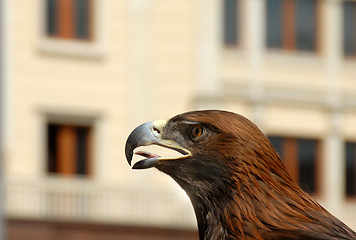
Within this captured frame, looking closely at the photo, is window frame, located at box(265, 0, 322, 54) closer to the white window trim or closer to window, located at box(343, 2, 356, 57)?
window, located at box(343, 2, 356, 57)

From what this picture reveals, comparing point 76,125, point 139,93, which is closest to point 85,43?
point 139,93

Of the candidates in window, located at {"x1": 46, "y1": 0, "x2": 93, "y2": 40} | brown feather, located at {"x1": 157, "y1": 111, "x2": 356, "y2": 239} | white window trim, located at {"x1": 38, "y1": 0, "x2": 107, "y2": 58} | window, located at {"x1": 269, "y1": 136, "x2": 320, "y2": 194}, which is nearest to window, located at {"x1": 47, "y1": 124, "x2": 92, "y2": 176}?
white window trim, located at {"x1": 38, "y1": 0, "x2": 107, "y2": 58}

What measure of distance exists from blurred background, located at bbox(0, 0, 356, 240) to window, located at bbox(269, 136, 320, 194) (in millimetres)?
35

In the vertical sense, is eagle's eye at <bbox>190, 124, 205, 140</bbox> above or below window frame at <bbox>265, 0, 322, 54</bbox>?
above

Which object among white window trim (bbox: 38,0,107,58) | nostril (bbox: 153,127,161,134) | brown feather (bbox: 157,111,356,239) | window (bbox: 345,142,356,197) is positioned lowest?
window (bbox: 345,142,356,197)

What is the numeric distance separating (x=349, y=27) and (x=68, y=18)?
6.82 metres

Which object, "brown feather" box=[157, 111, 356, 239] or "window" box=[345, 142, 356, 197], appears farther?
"window" box=[345, 142, 356, 197]

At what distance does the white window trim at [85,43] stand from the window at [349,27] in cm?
600

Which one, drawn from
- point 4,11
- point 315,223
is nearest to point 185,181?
point 315,223

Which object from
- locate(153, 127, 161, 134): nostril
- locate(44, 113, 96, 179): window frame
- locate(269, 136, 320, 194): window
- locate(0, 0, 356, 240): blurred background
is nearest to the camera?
locate(153, 127, 161, 134): nostril

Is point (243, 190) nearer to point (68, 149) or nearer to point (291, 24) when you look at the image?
point (68, 149)

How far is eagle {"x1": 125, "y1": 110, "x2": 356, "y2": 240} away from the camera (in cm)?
304

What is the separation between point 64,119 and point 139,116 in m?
1.65

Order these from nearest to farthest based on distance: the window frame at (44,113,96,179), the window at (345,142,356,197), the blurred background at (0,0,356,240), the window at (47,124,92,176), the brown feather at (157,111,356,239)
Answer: the brown feather at (157,111,356,239)
the blurred background at (0,0,356,240)
the window frame at (44,113,96,179)
the window at (47,124,92,176)
the window at (345,142,356,197)
